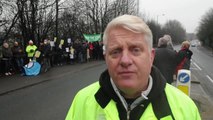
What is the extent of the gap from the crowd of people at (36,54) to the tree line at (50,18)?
1.65 metres

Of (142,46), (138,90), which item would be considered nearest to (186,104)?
(138,90)

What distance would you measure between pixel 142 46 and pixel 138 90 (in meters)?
0.26

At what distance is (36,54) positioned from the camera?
20.2m

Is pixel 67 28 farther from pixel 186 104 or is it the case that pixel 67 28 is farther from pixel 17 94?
pixel 186 104

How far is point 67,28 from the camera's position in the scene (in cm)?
3647

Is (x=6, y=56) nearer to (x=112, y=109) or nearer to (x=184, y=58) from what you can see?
(x=184, y=58)

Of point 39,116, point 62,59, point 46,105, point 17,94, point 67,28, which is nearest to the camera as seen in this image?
point 39,116

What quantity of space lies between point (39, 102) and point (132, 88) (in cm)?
983

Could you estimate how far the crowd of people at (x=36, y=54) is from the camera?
19.3 m

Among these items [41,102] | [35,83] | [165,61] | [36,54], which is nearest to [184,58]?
[165,61]

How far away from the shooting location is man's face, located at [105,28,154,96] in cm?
220

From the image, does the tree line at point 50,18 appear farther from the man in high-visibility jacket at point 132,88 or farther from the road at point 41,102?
the man in high-visibility jacket at point 132,88

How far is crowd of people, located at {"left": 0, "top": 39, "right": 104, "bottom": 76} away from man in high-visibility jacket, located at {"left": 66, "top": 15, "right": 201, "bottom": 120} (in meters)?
17.2

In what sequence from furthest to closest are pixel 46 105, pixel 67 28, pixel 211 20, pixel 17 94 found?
pixel 211 20 → pixel 67 28 → pixel 17 94 → pixel 46 105
